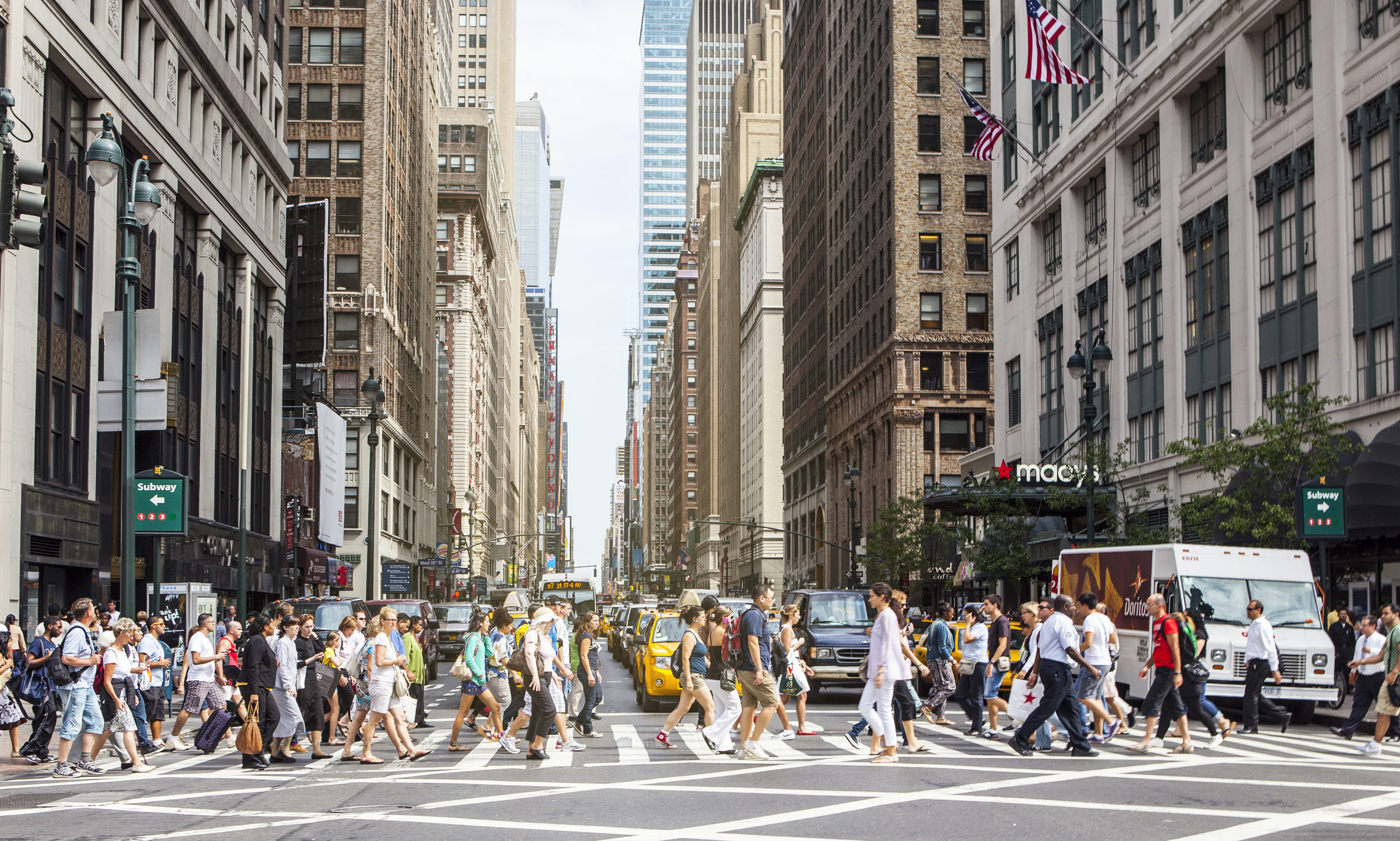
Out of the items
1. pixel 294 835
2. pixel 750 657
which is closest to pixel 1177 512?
pixel 750 657

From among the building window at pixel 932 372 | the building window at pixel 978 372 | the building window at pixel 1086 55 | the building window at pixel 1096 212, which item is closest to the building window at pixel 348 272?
the building window at pixel 932 372

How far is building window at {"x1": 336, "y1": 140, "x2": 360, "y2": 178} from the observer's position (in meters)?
76.2

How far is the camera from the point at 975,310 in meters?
72.5

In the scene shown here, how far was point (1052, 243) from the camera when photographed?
5338 centimetres

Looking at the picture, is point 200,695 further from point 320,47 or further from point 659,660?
point 320,47

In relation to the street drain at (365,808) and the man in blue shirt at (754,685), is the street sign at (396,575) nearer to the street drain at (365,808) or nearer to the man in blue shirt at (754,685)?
the man in blue shirt at (754,685)

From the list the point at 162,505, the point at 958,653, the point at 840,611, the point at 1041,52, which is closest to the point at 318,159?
the point at 1041,52

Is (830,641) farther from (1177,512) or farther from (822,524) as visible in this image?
(822,524)

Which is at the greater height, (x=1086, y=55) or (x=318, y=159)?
(x=318, y=159)

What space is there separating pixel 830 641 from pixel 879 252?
2064 inches

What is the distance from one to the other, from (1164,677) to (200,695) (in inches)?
485

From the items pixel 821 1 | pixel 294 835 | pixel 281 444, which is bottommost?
pixel 294 835

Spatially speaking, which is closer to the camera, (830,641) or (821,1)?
(830,641)

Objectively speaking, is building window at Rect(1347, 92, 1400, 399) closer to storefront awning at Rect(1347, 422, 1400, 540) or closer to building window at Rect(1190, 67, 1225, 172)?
storefront awning at Rect(1347, 422, 1400, 540)
